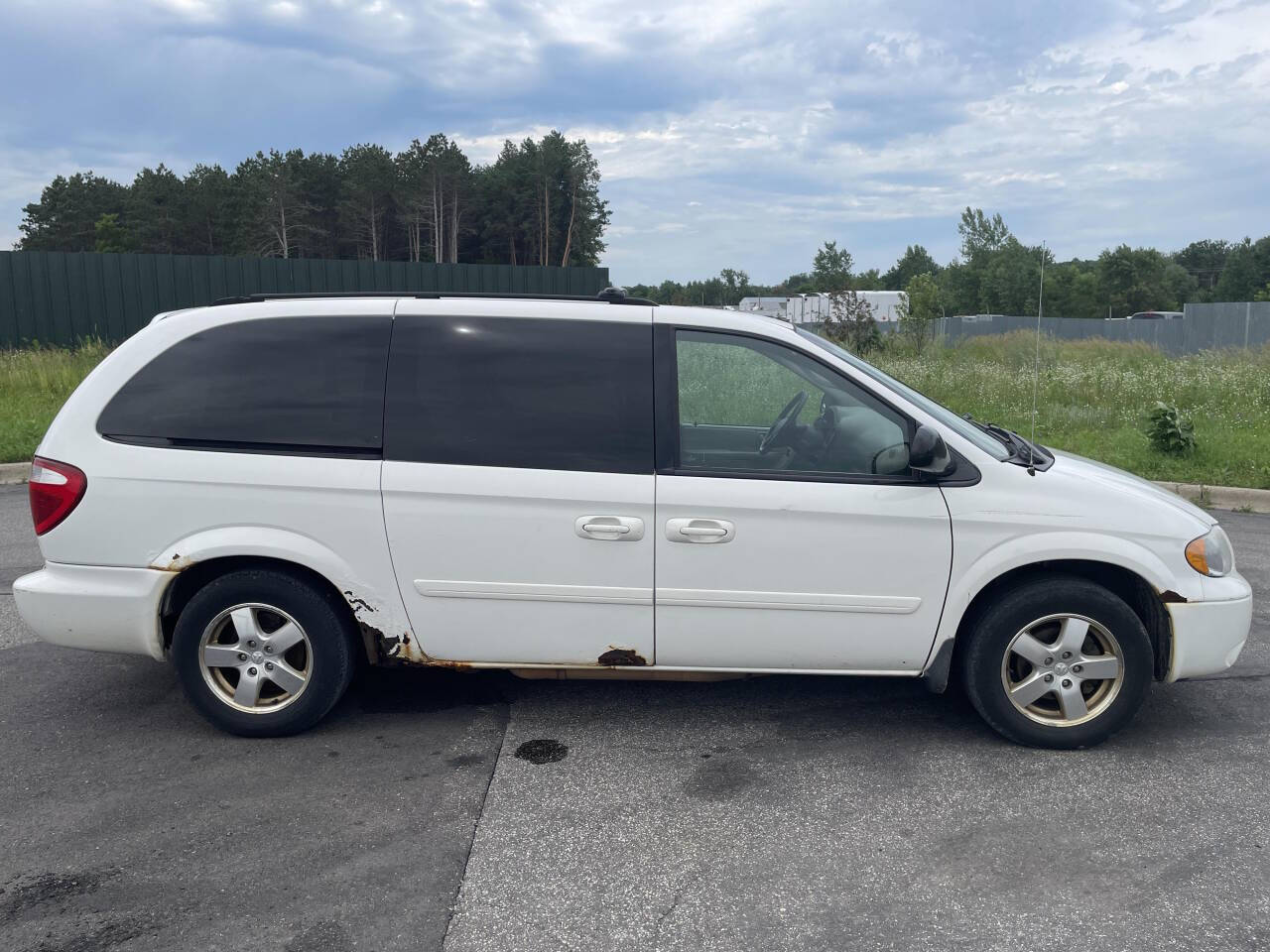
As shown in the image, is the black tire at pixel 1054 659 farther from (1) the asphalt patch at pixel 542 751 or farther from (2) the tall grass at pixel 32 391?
(2) the tall grass at pixel 32 391

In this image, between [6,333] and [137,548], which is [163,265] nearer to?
[6,333]

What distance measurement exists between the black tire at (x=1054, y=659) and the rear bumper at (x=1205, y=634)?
13cm

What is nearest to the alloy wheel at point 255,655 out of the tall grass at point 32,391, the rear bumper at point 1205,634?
the rear bumper at point 1205,634

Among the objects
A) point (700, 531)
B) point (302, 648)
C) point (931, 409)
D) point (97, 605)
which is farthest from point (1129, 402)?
point (97, 605)

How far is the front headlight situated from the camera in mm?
4129

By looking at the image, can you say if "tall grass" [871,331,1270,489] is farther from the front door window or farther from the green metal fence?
the green metal fence

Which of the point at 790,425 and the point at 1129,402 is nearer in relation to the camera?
the point at 790,425

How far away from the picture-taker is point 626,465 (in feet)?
13.4

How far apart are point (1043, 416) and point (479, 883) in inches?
478

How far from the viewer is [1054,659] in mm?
4141

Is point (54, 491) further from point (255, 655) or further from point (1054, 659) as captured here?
point (1054, 659)

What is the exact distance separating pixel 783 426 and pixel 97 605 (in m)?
3.04

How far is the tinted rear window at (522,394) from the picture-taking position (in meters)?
4.09

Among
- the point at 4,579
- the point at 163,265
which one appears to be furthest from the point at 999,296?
the point at 4,579
